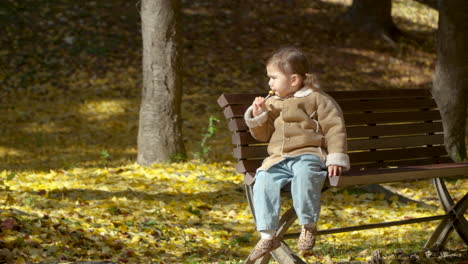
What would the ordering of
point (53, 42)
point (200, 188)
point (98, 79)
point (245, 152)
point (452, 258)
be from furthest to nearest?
point (53, 42), point (98, 79), point (200, 188), point (452, 258), point (245, 152)

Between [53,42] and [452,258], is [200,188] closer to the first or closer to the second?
[452,258]

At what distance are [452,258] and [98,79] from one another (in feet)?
29.6

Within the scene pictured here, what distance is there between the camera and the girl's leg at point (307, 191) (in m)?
3.75

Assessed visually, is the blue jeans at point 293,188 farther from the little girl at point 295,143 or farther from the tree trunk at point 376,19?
the tree trunk at point 376,19

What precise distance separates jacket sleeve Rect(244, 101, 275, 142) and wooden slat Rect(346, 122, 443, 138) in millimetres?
810

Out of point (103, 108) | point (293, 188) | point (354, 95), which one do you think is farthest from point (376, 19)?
point (293, 188)

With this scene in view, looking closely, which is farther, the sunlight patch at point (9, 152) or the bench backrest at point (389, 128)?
the sunlight patch at point (9, 152)

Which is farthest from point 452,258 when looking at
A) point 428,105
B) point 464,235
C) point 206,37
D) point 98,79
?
point 206,37

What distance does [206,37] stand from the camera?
47.3 feet

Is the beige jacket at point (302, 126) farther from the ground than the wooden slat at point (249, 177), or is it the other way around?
the beige jacket at point (302, 126)

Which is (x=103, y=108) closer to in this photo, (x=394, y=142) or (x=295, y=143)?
(x=394, y=142)

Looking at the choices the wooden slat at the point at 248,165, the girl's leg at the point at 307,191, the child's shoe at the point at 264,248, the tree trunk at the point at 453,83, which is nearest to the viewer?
the girl's leg at the point at 307,191

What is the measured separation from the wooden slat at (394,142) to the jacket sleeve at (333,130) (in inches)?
30.2

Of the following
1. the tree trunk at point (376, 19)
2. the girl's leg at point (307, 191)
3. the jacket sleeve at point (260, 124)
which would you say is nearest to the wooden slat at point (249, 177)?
the jacket sleeve at point (260, 124)
